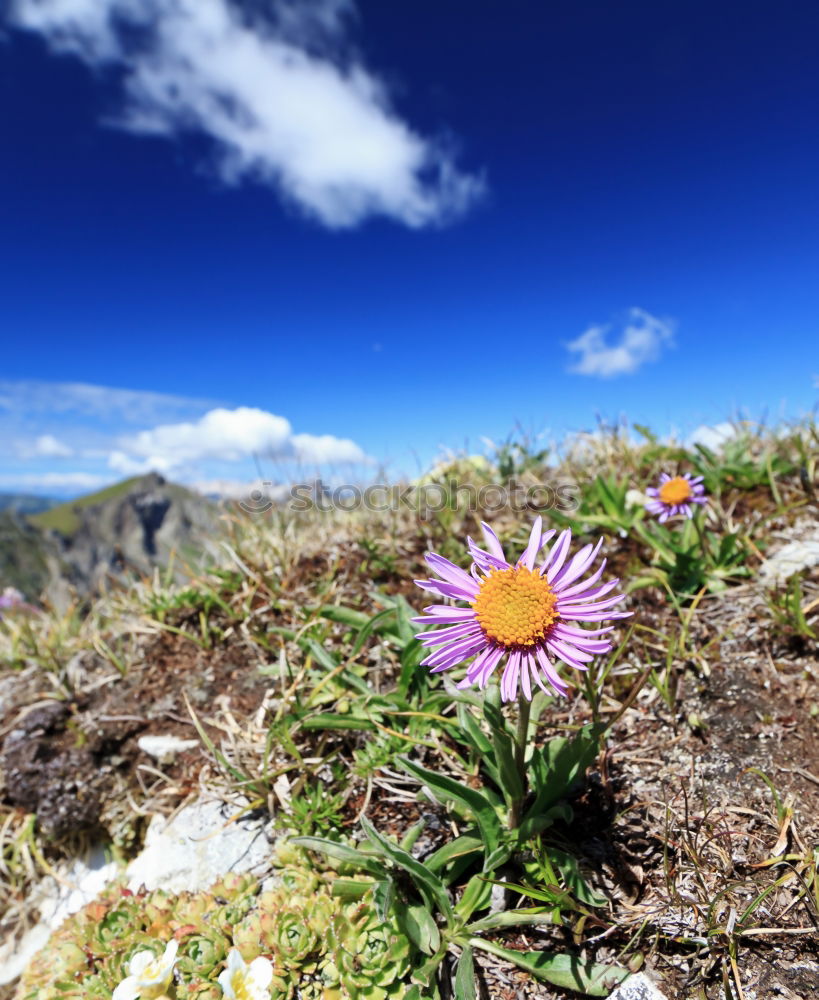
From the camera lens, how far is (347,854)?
222 centimetres

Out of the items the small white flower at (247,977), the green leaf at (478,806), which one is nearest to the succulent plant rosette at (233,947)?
the small white flower at (247,977)

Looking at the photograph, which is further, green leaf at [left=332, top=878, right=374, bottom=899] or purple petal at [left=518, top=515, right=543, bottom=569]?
green leaf at [left=332, top=878, right=374, bottom=899]

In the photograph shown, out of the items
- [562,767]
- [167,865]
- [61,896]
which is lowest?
[61,896]

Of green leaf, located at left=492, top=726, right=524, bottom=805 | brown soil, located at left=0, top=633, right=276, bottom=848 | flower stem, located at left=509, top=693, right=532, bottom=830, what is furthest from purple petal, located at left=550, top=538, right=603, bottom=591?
brown soil, located at left=0, top=633, right=276, bottom=848

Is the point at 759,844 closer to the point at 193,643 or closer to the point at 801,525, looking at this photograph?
the point at 801,525

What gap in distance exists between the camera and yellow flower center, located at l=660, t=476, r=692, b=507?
357cm

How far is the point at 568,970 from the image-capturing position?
1.90 m

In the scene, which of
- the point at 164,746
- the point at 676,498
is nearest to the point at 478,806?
the point at 164,746

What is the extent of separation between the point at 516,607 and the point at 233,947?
1730mm

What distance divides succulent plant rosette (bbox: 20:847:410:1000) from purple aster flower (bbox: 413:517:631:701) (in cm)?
107

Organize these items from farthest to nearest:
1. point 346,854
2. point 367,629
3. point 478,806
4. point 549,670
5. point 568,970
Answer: point 367,629 < point 346,854 < point 478,806 < point 568,970 < point 549,670

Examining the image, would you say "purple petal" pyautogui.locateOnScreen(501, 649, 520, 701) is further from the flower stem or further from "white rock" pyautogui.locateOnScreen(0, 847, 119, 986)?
"white rock" pyautogui.locateOnScreen(0, 847, 119, 986)

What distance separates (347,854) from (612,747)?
1.26 m

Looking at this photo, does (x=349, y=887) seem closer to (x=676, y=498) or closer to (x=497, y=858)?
(x=497, y=858)
